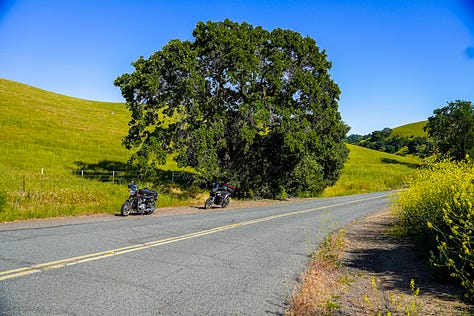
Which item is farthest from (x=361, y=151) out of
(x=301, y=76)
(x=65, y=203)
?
(x=65, y=203)

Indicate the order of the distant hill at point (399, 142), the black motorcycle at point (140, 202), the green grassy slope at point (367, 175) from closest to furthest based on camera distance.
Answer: the black motorcycle at point (140, 202)
the green grassy slope at point (367, 175)
the distant hill at point (399, 142)

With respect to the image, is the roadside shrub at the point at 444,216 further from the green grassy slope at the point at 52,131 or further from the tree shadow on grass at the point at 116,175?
the green grassy slope at the point at 52,131

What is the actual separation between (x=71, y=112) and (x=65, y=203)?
58.3m

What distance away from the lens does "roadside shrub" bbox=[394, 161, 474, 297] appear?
239 inches

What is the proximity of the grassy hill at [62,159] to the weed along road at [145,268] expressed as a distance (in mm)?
4042

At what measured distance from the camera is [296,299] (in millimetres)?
5273

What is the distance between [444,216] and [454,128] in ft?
245

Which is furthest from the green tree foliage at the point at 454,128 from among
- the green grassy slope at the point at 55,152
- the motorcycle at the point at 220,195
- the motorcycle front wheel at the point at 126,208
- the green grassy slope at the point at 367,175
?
the motorcycle front wheel at the point at 126,208

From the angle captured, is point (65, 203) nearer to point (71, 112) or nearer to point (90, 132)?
point (90, 132)

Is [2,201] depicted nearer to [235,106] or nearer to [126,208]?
[126,208]

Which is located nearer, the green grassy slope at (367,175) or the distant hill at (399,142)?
the green grassy slope at (367,175)

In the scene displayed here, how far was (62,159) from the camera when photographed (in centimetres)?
3444

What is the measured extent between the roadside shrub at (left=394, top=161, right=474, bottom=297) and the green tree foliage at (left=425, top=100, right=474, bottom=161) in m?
63.8

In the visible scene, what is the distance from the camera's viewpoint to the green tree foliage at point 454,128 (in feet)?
217
